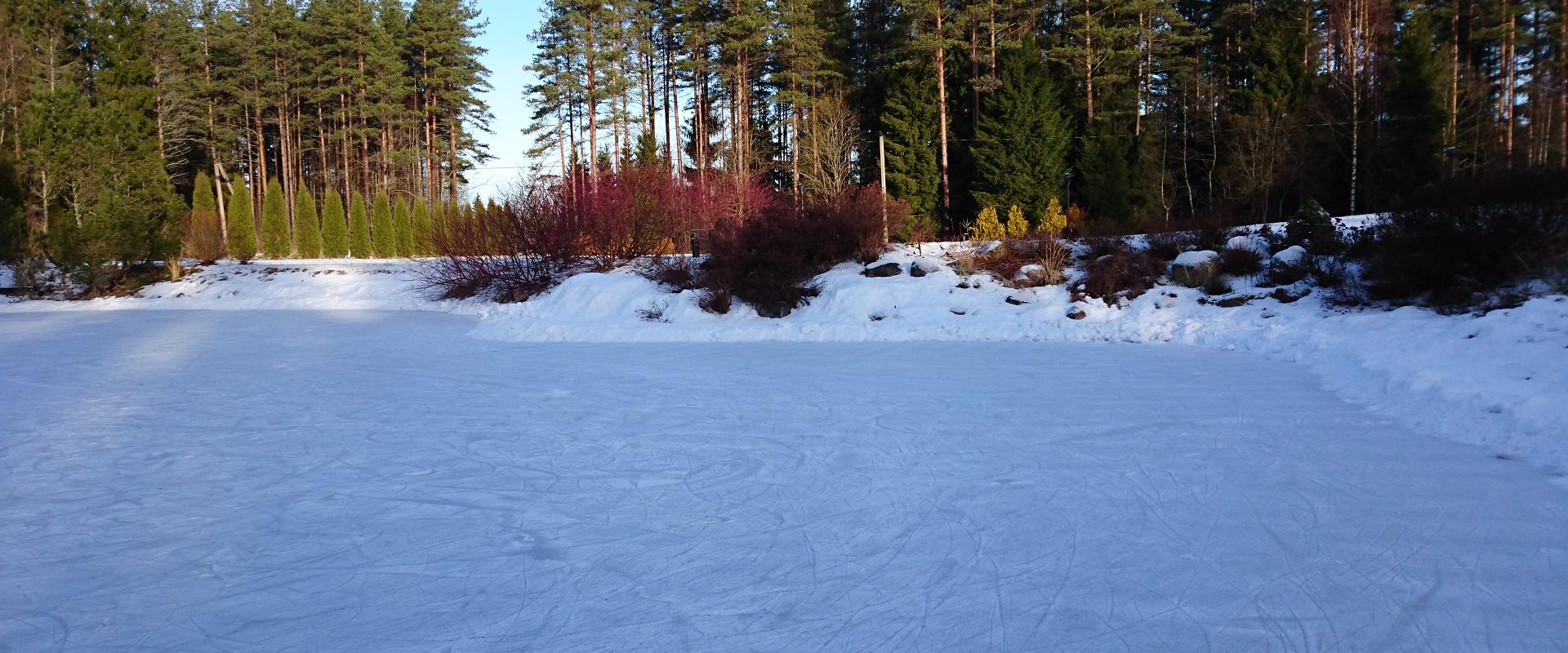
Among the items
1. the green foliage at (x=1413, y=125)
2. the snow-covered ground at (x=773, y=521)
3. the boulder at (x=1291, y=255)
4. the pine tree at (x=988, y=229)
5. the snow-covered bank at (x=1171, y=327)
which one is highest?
the green foliage at (x=1413, y=125)

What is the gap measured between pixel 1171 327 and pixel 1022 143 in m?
21.0

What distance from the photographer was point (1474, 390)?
20.9 feet

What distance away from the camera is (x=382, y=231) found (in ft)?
123

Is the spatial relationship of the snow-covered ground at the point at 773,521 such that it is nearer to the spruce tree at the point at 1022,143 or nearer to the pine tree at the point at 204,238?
the spruce tree at the point at 1022,143

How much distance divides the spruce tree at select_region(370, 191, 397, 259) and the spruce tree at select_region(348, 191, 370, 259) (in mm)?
258

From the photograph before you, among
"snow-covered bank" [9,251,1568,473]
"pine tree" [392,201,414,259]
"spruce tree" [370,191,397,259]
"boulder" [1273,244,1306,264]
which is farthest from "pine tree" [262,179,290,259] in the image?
"boulder" [1273,244,1306,264]

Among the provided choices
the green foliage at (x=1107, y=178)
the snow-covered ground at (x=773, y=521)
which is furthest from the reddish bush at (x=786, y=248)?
the green foliage at (x=1107, y=178)

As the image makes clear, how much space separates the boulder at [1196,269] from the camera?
46.4 ft

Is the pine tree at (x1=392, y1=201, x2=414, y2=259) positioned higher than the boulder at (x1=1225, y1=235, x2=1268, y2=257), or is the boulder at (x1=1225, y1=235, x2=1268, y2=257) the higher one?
the pine tree at (x1=392, y1=201, x2=414, y2=259)

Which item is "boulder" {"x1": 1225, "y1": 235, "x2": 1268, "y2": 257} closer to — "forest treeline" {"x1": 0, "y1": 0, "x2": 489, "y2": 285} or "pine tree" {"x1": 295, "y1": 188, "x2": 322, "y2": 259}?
"forest treeline" {"x1": 0, "y1": 0, "x2": 489, "y2": 285}

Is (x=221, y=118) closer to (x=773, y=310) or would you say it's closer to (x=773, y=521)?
(x=773, y=310)

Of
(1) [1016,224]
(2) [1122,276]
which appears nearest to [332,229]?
(1) [1016,224]

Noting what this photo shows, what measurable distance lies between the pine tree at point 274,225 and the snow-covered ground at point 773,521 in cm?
3114

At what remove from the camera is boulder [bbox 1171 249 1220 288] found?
1416 centimetres
